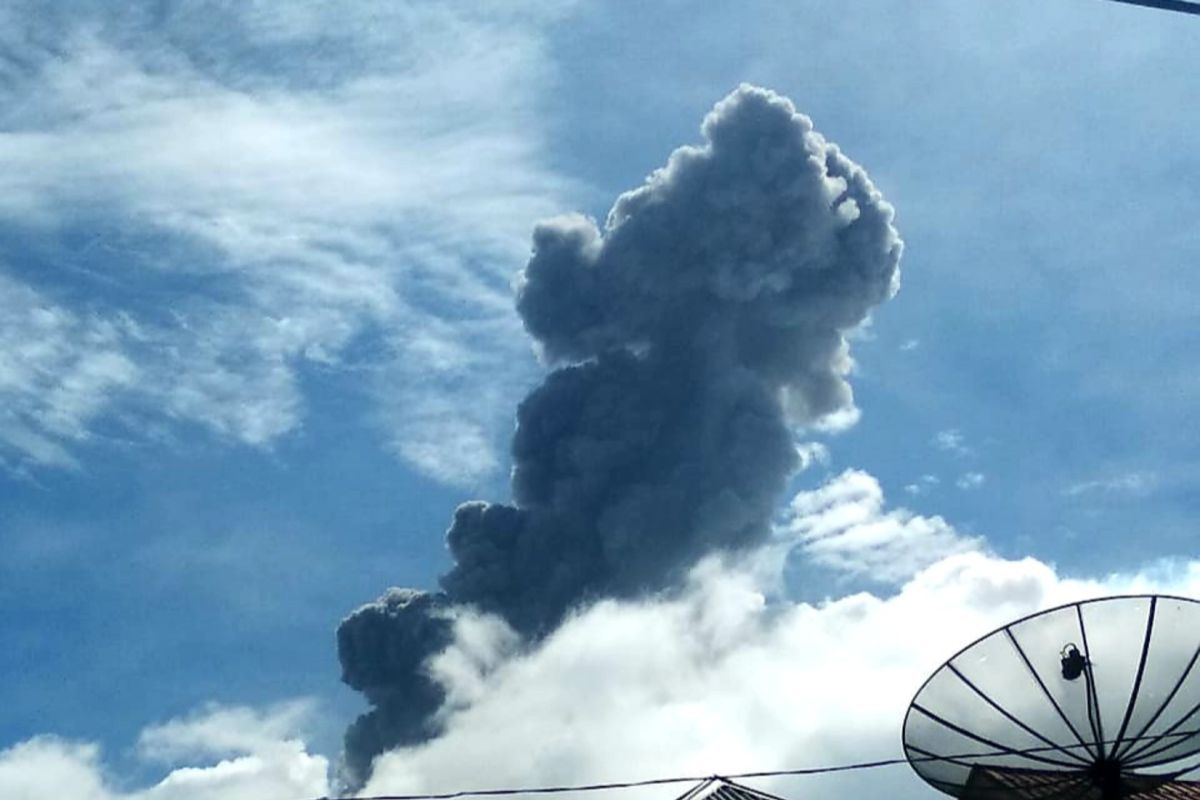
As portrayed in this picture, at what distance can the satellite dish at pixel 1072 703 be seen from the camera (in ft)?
43.0

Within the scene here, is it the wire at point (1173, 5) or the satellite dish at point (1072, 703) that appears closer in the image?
the wire at point (1173, 5)

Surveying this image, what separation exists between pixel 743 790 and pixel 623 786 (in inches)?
155

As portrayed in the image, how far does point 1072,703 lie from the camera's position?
44.2 feet

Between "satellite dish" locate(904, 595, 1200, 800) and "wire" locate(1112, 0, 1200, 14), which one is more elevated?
"wire" locate(1112, 0, 1200, 14)

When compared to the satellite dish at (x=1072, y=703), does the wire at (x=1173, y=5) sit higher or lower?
higher

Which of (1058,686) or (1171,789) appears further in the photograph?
(1171,789)

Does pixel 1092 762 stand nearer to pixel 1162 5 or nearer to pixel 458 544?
pixel 1162 5

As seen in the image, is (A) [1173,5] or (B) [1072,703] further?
(B) [1072,703]

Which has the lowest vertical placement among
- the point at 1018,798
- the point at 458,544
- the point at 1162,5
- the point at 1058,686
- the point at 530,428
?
the point at 1018,798

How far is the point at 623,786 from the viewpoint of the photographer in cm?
1437

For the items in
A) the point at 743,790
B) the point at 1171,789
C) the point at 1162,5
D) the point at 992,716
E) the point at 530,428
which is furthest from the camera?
the point at 530,428

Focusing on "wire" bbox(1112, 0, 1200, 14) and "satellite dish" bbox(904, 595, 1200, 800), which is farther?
"satellite dish" bbox(904, 595, 1200, 800)

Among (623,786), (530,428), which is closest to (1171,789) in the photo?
(623,786)

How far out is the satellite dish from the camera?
516 inches
